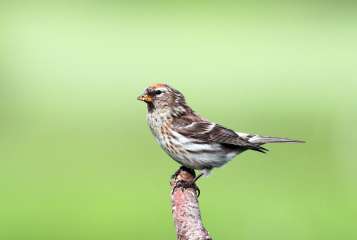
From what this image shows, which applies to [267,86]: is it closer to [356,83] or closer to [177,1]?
[356,83]

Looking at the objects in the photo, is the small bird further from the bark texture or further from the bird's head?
the bark texture

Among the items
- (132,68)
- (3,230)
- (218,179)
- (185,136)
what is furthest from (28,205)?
(132,68)

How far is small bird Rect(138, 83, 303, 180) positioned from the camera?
673 cm

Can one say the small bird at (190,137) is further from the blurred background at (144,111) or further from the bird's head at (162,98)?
the blurred background at (144,111)

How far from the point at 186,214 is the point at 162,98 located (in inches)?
104

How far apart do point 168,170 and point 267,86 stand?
8.63 m

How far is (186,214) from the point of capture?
401 cm

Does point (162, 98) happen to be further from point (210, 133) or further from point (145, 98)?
point (210, 133)

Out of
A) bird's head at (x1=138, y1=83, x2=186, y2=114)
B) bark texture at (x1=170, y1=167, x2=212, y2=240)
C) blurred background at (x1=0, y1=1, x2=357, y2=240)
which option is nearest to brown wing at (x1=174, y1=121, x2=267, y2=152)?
bird's head at (x1=138, y1=83, x2=186, y2=114)

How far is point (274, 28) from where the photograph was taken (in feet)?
102

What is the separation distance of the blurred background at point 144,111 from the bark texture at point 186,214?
275 inches

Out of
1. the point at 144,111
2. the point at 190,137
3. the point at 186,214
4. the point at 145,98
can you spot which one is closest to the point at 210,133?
the point at 190,137

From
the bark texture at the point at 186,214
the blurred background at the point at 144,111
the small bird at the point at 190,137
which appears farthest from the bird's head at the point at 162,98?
the blurred background at the point at 144,111

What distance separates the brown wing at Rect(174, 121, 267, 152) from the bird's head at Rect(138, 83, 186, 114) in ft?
0.59
